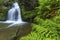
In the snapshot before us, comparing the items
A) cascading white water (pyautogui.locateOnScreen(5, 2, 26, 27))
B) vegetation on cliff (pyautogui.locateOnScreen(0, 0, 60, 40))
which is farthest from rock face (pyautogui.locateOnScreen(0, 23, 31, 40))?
cascading white water (pyautogui.locateOnScreen(5, 2, 26, 27))

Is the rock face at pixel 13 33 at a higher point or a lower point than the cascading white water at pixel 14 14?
lower

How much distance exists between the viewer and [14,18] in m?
14.6

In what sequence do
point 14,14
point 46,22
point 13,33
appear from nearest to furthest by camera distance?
1. point 46,22
2. point 13,33
3. point 14,14

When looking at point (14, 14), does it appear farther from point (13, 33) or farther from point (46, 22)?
point (46, 22)

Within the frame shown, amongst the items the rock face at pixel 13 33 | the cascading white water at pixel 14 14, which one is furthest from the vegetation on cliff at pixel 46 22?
the cascading white water at pixel 14 14

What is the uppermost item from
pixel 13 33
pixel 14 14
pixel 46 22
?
pixel 46 22

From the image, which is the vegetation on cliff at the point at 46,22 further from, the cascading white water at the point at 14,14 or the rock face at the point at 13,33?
the cascading white water at the point at 14,14

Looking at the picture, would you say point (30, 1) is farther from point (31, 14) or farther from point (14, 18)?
point (14, 18)

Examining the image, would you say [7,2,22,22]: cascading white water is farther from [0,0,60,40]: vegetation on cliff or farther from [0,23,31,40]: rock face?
[0,0,60,40]: vegetation on cliff

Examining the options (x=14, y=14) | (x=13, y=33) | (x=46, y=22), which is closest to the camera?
(x=46, y=22)

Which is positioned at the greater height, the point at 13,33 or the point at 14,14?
the point at 14,14

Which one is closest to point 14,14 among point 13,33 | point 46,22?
point 13,33

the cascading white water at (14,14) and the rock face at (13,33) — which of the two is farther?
the cascading white water at (14,14)

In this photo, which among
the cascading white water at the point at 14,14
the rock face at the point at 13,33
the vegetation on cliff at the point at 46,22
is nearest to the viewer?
the vegetation on cliff at the point at 46,22
